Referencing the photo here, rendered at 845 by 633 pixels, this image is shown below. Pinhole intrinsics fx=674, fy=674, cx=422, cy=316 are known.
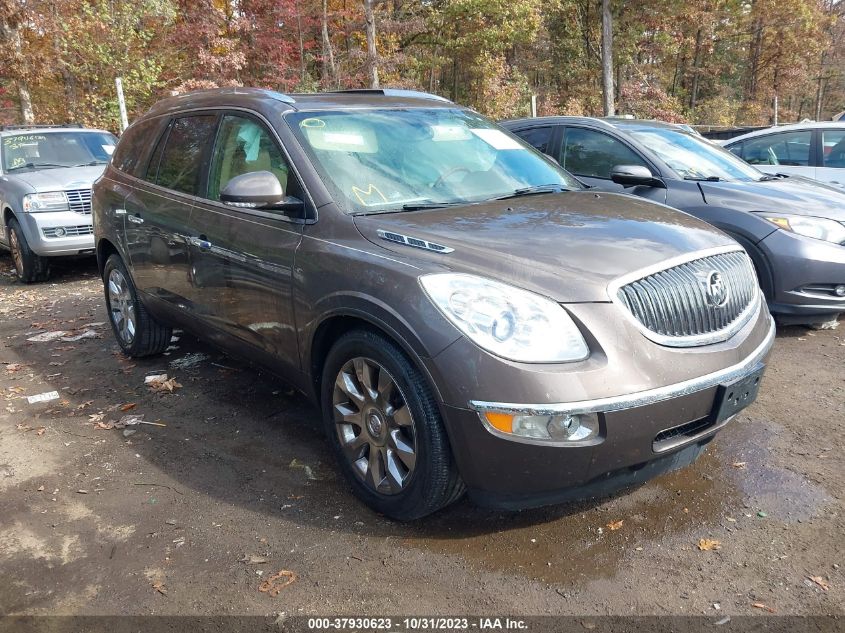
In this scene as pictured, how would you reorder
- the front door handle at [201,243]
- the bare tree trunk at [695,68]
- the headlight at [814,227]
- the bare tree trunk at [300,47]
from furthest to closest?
1. the bare tree trunk at [695,68]
2. the bare tree trunk at [300,47]
3. the headlight at [814,227]
4. the front door handle at [201,243]

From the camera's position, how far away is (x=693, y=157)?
6082mm

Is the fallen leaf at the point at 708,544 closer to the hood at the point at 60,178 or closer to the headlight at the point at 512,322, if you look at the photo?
the headlight at the point at 512,322

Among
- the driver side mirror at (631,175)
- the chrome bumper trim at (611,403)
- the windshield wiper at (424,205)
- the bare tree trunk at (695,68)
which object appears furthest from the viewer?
the bare tree trunk at (695,68)

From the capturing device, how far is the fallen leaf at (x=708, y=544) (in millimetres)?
2707

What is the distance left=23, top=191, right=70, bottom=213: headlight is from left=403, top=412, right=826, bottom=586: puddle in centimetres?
723

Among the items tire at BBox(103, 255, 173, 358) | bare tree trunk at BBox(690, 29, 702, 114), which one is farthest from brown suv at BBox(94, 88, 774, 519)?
bare tree trunk at BBox(690, 29, 702, 114)

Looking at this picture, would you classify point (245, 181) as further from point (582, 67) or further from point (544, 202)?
point (582, 67)

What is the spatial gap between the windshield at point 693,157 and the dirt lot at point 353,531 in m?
2.31

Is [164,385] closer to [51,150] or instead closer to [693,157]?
[693,157]

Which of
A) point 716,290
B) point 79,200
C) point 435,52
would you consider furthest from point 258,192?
point 435,52

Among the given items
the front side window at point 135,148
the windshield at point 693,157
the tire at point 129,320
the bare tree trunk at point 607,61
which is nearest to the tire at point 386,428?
the tire at point 129,320

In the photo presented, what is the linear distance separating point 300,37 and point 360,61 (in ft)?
7.12

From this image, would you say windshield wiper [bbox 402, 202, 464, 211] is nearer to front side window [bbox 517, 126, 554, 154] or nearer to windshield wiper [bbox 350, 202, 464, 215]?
windshield wiper [bbox 350, 202, 464, 215]

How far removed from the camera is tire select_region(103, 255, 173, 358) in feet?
16.7
